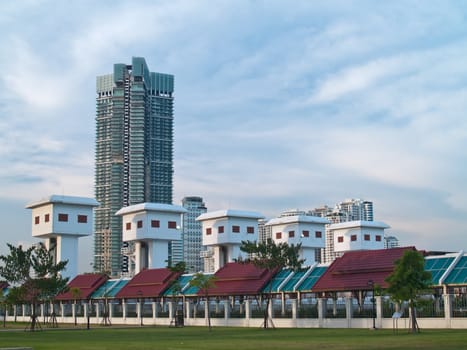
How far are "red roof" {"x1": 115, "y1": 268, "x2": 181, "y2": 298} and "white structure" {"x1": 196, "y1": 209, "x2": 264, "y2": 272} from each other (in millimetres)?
22008

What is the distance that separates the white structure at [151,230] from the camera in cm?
10175

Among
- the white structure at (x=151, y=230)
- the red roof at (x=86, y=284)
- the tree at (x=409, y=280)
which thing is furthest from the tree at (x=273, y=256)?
the tree at (x=409, y=280)

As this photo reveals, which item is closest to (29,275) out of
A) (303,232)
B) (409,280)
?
(409,280)

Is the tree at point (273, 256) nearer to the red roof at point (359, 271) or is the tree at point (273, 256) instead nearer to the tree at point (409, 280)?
the red roof at point (359, 271)

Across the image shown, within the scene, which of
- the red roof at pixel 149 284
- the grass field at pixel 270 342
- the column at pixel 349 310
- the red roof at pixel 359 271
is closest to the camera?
the grass field at pixel 270 342

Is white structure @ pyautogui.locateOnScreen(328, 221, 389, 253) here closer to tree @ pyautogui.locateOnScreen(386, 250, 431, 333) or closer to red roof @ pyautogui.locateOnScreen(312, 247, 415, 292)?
red roof @ pyautogui.locateOnScreen(312, 247, 415, 292)

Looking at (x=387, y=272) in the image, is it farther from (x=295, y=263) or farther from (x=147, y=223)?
(x=147, y=223)

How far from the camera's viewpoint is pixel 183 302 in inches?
3022

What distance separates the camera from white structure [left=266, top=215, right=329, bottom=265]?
379ft

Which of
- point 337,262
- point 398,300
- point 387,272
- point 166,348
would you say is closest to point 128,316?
point 337,262

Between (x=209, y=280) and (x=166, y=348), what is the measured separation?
128ft

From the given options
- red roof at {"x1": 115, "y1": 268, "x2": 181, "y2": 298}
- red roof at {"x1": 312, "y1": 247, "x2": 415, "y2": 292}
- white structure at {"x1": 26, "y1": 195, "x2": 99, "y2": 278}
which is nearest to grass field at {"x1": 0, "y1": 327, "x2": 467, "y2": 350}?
red roof at {"x1": 312, "y1": 247, "x2": 415, "y2": 292}

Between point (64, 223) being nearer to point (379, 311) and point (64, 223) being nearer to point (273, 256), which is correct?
point (273, 256)

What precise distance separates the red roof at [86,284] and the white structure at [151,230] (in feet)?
32.3
